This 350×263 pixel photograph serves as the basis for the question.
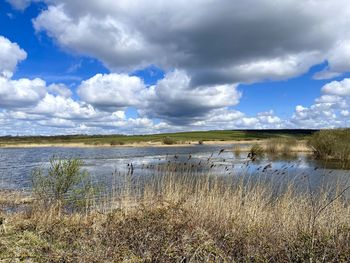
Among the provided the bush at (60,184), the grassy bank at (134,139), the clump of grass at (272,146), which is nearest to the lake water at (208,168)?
the bush at (60,184)

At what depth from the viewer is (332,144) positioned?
3609 cm

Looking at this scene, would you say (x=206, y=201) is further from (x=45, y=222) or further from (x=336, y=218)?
(x=45, y=222)

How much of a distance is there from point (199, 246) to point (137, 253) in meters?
0.95

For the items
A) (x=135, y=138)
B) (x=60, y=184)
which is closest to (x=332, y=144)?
(x=60, y=184)

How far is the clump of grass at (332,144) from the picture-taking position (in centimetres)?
3409

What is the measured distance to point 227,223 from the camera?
7.24m

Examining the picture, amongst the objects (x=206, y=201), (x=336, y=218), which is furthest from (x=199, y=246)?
(x=206, y=201)

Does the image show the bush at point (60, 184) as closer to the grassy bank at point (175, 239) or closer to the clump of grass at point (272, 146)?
the grassy bank at point (175, 239)

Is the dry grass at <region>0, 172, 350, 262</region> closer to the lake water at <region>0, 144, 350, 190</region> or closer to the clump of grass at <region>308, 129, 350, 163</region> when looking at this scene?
the lake water at <region>0, 144, 350, 190</region>

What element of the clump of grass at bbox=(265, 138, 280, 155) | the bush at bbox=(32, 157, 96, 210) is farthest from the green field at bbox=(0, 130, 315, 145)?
the bush at bbox=(32, 157, 96, 210)

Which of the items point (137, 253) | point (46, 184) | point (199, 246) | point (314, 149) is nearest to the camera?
point (199, 246)

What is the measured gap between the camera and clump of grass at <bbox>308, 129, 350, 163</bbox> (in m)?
34.1

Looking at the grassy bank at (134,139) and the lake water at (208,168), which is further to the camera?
the grassy bank at (134,139)

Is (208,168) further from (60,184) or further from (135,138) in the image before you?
(135,138)
